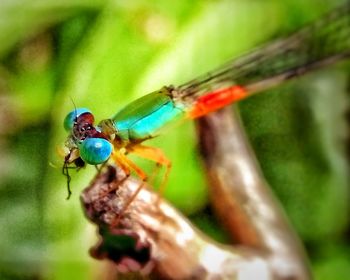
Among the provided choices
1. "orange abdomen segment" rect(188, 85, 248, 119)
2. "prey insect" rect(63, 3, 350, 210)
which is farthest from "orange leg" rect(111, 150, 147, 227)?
"orange abdomen segment" rect(188, 85, 248, 119)

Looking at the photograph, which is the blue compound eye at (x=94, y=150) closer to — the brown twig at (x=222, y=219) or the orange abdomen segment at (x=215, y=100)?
the brown twig at (x=222, y=219)

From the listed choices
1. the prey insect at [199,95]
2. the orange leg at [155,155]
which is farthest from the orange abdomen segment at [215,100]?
the orange leg at [155,155]

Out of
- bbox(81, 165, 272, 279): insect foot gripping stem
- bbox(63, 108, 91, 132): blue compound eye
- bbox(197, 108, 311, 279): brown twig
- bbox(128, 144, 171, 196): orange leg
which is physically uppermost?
bbox(197, 108, 311, 279): brown twig

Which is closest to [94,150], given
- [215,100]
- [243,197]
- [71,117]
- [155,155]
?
[71,117]

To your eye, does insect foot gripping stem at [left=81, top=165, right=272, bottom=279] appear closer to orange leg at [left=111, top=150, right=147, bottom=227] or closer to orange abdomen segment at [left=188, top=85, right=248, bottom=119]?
orange leg at [left=111, top=150, right=147, bottom=227]

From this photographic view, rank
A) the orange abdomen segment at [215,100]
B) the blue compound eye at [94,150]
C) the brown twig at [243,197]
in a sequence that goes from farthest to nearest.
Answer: the brown twig at [243,197]
the orange abdomen segment at [215,100]
the blue compound eye at [94,150]

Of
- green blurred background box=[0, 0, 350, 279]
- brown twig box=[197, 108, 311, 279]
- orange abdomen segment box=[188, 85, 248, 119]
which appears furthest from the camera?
brown twig box=[197, 108, 311, 279]

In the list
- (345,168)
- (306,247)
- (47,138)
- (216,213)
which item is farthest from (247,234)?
(47,138)
